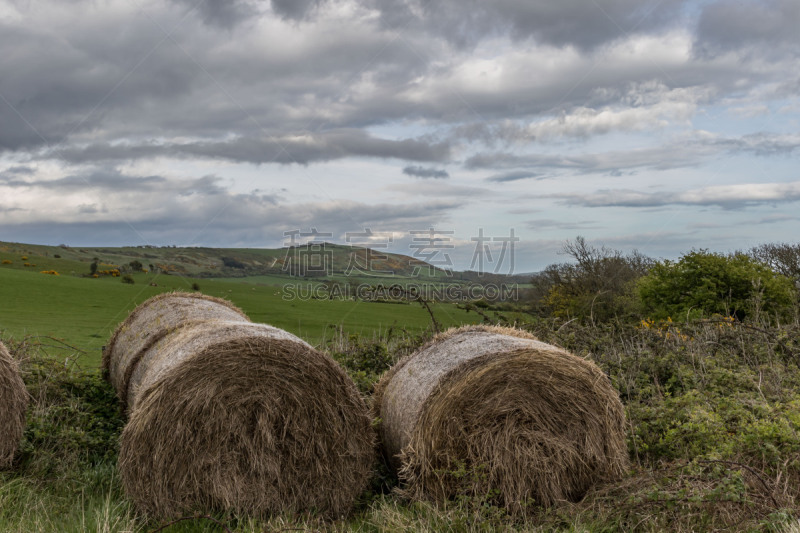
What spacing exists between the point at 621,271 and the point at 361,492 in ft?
79.1

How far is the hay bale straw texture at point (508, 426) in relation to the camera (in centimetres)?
584

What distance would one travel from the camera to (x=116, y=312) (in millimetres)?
20047

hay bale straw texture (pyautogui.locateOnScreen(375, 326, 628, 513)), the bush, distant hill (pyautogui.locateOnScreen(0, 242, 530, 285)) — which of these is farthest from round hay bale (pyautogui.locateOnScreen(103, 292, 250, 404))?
distant hill (pyautogui.locateOnScreen(0, 242, 530, 285))

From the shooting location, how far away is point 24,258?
129 feet

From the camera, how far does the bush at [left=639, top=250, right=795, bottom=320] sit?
18.9m

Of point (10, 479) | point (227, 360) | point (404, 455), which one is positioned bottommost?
point (10, 479)

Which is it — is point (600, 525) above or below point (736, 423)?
below

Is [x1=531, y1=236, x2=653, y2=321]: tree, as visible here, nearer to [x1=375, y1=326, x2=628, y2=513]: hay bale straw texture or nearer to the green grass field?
the green grass field

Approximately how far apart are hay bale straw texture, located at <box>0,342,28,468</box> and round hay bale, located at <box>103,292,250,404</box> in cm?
118

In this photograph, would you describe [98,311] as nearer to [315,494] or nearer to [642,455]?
[315,494]

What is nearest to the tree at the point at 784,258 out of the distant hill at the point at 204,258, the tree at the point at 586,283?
the tree at the point at 586,283

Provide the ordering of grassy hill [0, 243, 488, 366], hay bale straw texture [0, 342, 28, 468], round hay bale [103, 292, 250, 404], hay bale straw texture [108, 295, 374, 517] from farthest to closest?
1. grassy hill [0, 243, 488, 366]
2. round hay bale [103, 292, 250, 404]
3. hay bale straw texture [0, 342, 28, 468]
4. hay bale straw texture [108, 295, 374, 517]

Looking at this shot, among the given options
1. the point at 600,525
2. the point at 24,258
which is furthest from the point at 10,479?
the point at 24,258

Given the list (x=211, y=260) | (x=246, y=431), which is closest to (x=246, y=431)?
(x=246, y=431)
